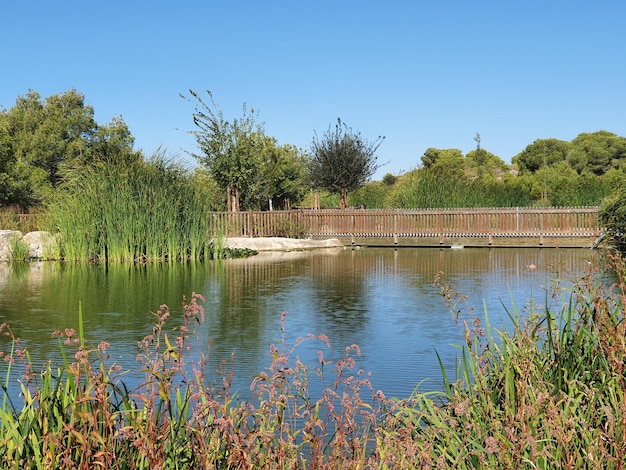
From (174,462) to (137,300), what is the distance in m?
10.7

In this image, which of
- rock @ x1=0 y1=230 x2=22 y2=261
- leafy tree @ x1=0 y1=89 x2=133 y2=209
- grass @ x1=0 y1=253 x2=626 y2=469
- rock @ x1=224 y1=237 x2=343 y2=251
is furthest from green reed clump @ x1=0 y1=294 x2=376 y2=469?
leafy tree @ x1=0 y1=89 x2=133 y2=209

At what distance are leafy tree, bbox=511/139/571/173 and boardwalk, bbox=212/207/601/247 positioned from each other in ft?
139

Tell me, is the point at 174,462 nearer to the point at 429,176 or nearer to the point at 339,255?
the point at 339,255

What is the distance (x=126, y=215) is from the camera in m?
23.9

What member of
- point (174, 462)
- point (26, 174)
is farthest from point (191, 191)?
point (26, 174)

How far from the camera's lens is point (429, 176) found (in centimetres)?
3831

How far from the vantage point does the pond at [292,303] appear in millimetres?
9055

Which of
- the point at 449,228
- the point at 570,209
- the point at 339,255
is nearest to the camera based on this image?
the point at 339,255

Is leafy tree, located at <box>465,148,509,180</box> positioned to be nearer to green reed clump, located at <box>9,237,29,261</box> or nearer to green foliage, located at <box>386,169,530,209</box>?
green foliage, located at <box>386,169,530,209</box>

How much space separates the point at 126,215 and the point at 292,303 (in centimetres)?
1114

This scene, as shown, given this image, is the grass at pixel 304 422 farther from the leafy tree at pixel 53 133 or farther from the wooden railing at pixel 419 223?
the leafy tree at pixel 53 133

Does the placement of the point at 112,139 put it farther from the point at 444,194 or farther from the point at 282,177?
the point at 444,194

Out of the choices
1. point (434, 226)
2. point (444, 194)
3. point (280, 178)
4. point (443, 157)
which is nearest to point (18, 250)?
point (434, 226)

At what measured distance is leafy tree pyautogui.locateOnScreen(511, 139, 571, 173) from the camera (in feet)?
247
